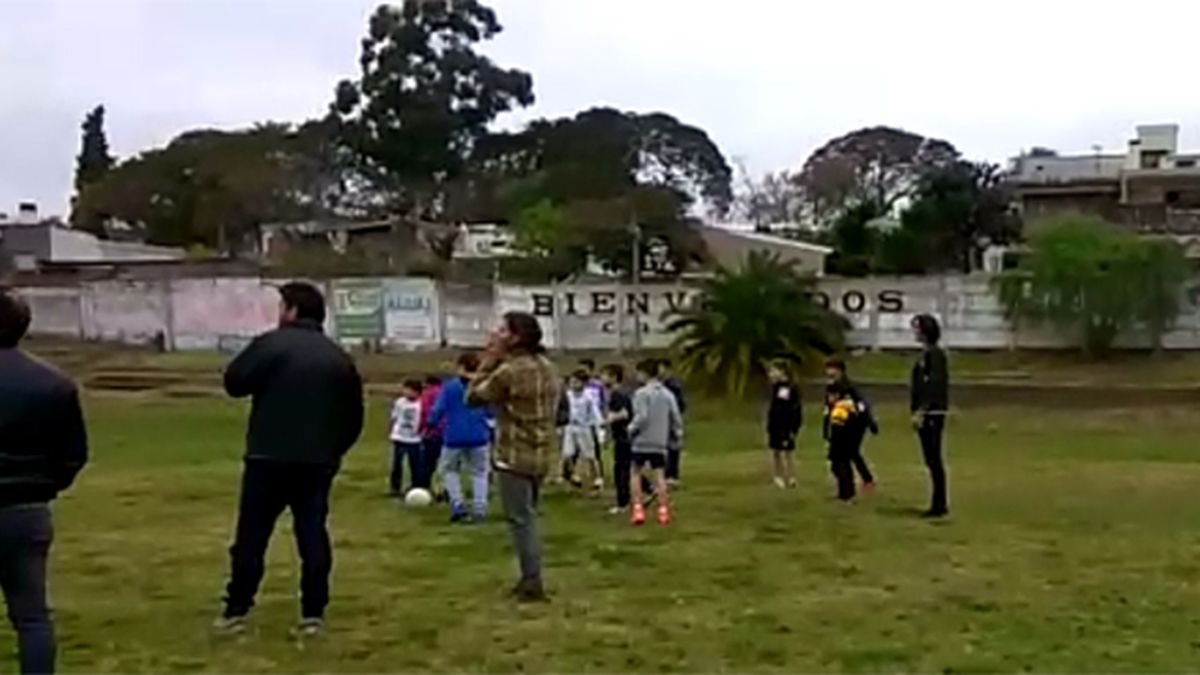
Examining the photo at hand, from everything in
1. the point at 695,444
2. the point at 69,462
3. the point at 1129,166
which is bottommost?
the point at 695,444

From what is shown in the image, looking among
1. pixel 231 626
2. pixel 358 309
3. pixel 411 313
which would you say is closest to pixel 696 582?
pixel 231 626

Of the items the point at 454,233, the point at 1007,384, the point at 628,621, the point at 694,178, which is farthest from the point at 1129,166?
the point at 628,621

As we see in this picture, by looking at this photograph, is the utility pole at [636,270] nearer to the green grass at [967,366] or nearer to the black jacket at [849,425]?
the green grass at [967,366]

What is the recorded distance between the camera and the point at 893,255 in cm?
4959

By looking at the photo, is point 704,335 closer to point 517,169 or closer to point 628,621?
point 628,621

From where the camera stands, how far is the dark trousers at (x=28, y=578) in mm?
6906

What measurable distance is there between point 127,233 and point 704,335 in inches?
2051

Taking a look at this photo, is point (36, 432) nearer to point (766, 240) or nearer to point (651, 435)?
point (651, 435)

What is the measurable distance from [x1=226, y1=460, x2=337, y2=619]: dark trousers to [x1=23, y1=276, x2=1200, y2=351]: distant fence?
79.6ft

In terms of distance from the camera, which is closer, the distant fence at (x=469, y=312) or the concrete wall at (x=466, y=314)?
the distant fence at (x=469, y=312)

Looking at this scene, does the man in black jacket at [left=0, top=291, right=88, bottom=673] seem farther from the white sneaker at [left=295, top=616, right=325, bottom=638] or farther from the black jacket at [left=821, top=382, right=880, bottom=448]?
the black jacket at [left=821, top=382, right=880, bottom=448]

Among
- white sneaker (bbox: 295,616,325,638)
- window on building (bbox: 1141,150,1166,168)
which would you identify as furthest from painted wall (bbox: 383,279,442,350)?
window on building (bbox: 1141,150,1166,168)

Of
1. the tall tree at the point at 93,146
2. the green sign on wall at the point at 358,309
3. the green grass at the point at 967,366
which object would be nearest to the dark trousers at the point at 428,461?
the green grass at the point at 967,366

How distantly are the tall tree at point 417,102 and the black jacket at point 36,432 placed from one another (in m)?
59.7
